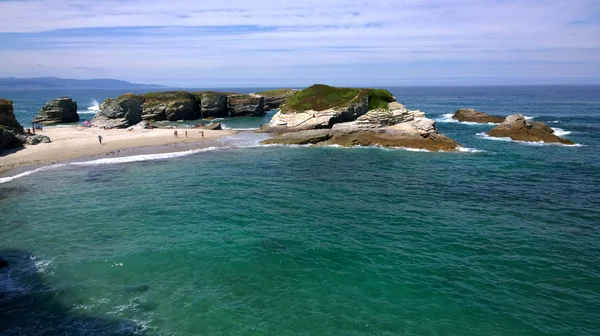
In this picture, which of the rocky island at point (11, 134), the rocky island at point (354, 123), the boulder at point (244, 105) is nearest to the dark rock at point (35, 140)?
the rocky island at point (11, 134)

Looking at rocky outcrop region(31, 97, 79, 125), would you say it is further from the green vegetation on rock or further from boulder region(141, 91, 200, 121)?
the green vegetation on rock

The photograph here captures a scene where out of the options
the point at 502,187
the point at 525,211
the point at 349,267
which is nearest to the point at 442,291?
the point at 349,267

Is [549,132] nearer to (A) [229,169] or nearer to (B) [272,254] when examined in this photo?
(A) [229,169]

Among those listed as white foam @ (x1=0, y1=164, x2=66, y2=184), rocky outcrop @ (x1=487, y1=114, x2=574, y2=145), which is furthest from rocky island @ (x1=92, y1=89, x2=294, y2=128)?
rocky outcrop @ (x1=487, y1=114, x2=574, y2=145)

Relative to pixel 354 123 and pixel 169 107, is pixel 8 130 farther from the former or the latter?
pixel 354 123

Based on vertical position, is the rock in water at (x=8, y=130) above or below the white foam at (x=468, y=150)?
above

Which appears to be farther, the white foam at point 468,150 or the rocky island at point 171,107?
the rocky island at point 171,107

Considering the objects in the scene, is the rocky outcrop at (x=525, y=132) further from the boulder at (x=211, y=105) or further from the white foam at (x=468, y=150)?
the boulder at (x=211, y=105)
